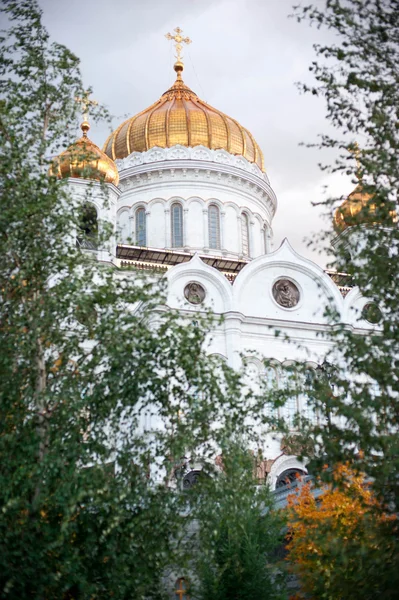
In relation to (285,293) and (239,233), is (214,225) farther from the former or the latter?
(285,293)

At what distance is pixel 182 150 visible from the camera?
39812 mm

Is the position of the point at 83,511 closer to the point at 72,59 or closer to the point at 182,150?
the point at 72,59

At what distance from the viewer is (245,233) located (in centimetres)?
4075

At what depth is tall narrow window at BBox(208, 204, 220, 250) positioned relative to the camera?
39438mm

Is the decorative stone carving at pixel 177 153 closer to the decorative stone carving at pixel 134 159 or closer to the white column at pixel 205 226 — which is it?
the decorative stone carving at pixel 134 159

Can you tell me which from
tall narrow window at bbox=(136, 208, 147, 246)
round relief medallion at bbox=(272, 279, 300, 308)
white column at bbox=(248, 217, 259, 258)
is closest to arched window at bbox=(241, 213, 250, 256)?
white column at bbox=(248, 217, 259, 258)

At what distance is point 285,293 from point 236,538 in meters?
17.8

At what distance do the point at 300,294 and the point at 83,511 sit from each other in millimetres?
22440

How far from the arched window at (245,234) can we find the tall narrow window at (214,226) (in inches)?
54.5

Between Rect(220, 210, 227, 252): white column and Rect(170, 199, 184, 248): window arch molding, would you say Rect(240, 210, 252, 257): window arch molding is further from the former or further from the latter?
Rect(170, 199, 184, 248): window arch molding

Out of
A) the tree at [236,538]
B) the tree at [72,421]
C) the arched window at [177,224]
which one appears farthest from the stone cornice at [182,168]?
the tree at [72,421]

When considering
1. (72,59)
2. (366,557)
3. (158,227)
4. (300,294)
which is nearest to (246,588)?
(366,557)

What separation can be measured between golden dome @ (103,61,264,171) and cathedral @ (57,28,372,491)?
0.06m

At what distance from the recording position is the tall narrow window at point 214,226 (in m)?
39.4
